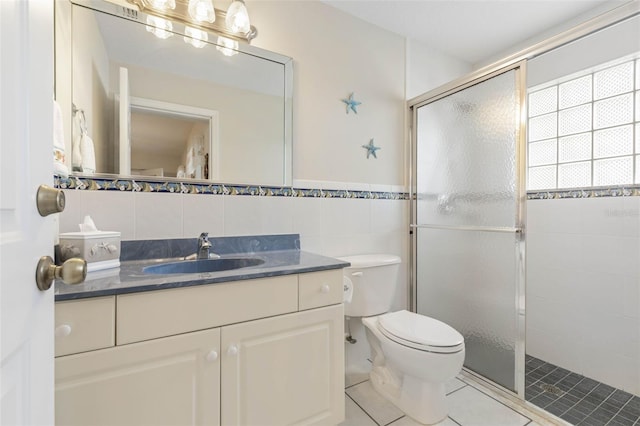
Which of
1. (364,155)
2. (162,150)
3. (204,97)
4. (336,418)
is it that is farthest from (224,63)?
(336,418)

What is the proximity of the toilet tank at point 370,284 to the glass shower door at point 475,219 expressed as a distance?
453mm

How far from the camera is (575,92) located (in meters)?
2.03

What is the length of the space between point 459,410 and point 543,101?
216cm

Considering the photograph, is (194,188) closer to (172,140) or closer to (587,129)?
(172,140)

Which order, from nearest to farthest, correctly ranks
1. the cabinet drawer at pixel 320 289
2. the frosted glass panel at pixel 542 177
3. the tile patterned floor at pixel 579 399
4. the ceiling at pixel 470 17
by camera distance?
the cabinet drawer at pixel 320 289 → the tile patterned floor at pixel 579 399 → the ceiling at pixel 470 17 → the frosted glass panel at pixel 542 177

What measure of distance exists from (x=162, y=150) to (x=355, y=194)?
1.14 m

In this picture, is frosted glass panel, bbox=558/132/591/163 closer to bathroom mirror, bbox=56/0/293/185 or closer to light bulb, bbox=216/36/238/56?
bathroom mirror, bbox=56/0/293/185

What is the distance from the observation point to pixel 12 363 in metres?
0.43

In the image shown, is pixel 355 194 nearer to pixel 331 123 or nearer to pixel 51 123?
pixel 331 123

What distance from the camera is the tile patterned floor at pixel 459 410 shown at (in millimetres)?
1470

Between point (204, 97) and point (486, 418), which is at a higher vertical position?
point (204, 97)

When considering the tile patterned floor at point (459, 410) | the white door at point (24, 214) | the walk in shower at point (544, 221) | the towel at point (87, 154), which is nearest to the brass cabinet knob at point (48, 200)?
the white door at point (24, 214)

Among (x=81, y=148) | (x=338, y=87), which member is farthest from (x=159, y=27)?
(x=338, y=87)

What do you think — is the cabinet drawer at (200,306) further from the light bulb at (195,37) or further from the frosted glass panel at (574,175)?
the frosted glass panel at (574,175)
